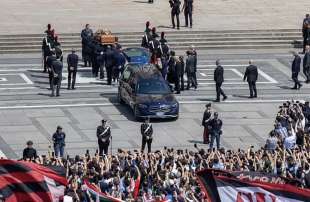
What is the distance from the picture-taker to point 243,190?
1986 cm

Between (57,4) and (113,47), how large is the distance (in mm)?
14073

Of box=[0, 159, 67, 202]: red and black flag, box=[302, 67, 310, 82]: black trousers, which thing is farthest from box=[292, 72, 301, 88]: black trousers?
box=[0, 159, 67, 202]: red and black flag

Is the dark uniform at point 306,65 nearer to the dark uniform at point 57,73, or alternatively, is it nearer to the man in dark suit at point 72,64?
the man in dark suit at point 72,64

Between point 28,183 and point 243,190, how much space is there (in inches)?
140

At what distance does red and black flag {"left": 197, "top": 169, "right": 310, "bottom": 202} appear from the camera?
19703 mm

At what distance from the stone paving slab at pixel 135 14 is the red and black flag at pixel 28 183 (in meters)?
38.3

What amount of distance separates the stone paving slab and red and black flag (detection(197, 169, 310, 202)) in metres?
39.4

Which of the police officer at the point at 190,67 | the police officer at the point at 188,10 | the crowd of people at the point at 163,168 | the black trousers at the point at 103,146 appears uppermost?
the police officer at the point at 188,10

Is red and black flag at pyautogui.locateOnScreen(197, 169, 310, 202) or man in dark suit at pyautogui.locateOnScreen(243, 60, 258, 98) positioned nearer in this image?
red and black flag at pyautogui.locateOnScreen(197, 169, 310, 202)

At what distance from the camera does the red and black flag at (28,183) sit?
20.5 metres

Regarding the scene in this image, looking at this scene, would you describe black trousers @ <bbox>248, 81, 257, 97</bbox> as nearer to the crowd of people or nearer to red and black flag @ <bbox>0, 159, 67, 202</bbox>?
the crowd of people

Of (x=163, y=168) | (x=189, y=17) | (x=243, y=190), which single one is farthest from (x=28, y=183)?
(x=189, y=17)

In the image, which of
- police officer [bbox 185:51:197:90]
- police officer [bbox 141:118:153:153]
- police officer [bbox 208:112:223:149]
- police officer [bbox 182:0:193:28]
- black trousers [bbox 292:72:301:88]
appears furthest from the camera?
police officer [bbox 182:0:193:28]

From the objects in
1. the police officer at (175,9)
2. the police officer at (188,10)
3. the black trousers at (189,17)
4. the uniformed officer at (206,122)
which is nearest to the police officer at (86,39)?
the police officer at (175,9)
